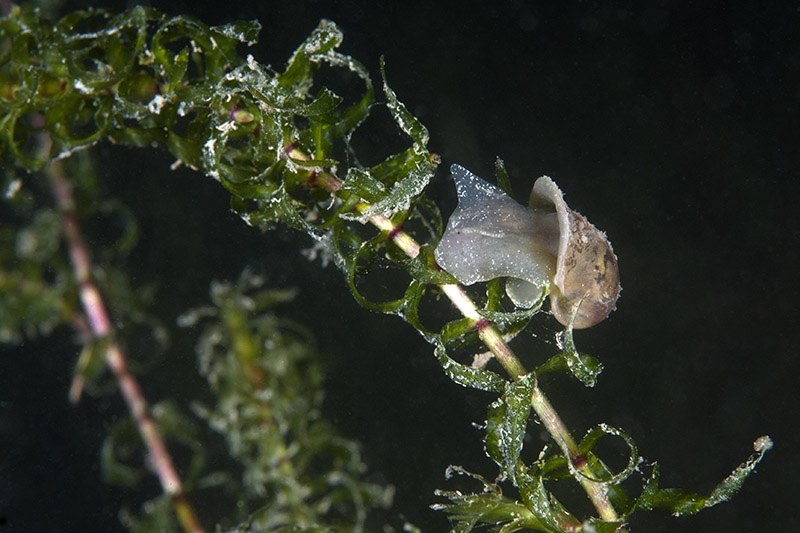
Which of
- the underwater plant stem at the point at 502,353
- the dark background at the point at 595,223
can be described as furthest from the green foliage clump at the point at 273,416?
the underwater plant stem at the point at 502,353

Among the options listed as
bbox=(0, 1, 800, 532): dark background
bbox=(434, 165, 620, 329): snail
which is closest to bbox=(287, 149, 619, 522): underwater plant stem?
bbox=(434, 165, 620, 329): snail

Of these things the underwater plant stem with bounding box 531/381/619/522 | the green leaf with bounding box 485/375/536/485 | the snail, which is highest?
the snail

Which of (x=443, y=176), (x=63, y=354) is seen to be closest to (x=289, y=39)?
(x=443, y=176)

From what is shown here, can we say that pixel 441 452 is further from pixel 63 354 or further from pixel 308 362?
pixel 63 354

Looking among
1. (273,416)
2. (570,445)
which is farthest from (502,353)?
(273,416)

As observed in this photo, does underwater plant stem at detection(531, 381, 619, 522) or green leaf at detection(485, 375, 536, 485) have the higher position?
green leaf at detection(485, 375, 536, 485)

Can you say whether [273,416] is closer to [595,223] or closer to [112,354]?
[112,354]

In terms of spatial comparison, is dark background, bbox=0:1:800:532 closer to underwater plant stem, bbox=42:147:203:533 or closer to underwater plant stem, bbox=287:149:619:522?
underwater plant stem, bbox=42:147:203:533
